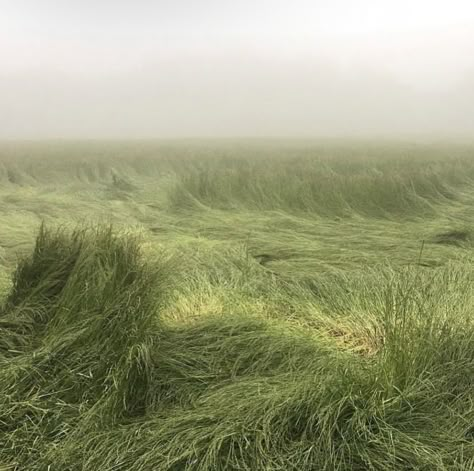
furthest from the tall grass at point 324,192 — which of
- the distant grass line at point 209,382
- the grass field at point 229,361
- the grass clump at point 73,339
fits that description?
the grass clump at point 73,339

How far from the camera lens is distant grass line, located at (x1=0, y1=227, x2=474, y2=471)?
1.79 m

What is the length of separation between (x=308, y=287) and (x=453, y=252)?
2.02 m

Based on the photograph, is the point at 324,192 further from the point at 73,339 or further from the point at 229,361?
the point at 73,339

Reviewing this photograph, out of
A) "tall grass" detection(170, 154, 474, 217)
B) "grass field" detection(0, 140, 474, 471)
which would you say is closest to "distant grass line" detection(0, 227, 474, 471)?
"grass field" detection(0, 140, 474, 471)

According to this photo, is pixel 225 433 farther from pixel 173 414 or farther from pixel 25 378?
pixel 25 378

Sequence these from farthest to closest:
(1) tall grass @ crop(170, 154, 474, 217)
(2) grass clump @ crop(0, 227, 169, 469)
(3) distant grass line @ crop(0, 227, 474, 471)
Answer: (1) tall grass @ crop(170, 154, 474, 217)
(2) grass clump @ crop(0, 227, 169, 469)
(3) distant grass line @ crop(0, 227, 474, 471)

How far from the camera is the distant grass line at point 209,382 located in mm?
1788

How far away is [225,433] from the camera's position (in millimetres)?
1838

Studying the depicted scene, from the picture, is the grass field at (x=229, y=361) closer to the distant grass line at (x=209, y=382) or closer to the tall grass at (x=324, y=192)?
the distant grass line at (x=209, y=382)

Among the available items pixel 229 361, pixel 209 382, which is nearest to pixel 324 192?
pixel 229 361

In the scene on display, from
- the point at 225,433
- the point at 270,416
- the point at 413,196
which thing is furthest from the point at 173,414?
the point at 413,196

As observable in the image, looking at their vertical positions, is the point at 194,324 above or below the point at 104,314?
below

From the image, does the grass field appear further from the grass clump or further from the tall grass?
the tall grass

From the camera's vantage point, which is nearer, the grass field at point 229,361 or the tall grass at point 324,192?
the grass field at point 229,361
